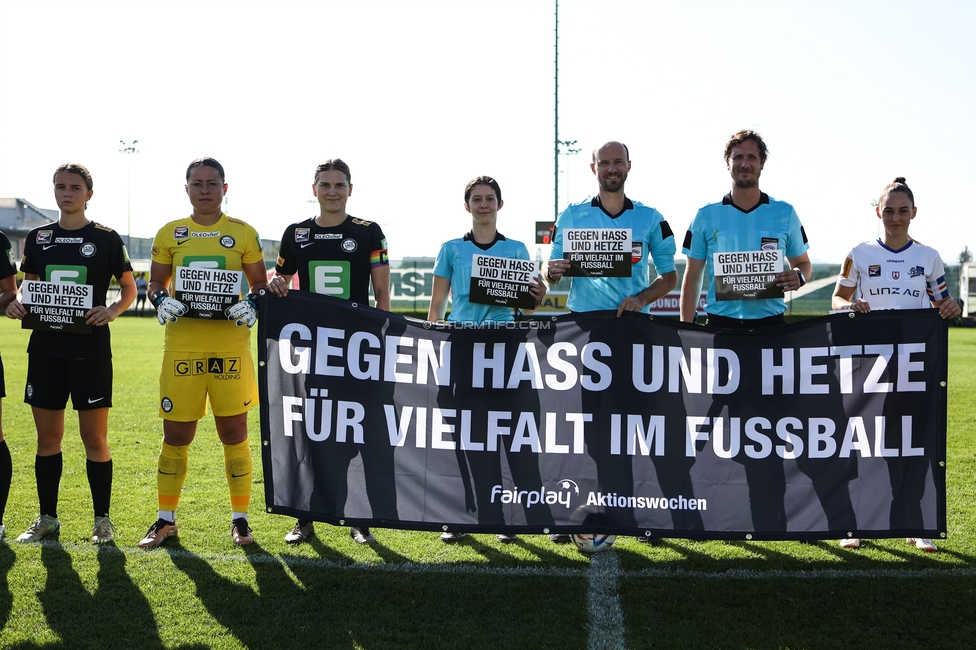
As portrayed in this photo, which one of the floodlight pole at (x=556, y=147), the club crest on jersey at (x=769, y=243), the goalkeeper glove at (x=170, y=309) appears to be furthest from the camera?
the floodlight pole at (x=556, y=147)

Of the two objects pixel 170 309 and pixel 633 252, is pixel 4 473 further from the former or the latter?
pixel 633 252

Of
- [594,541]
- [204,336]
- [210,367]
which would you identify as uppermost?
[204,336]

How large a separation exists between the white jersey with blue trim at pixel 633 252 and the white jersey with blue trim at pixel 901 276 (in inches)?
51.4

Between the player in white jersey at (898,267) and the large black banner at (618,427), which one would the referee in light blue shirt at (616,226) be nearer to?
the large black banner at (618,427)

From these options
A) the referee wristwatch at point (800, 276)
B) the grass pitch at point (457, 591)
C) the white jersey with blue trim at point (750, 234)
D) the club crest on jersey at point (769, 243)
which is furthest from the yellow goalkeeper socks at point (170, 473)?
the referee wristwatch at point (800, 276)

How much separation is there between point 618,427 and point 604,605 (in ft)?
3.04

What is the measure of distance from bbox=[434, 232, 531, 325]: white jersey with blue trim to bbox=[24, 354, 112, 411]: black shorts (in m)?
2.21

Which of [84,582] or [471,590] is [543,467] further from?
[84,582]

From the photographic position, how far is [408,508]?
4207 mm

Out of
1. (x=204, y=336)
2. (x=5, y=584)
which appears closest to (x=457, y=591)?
(x=204, y=336)

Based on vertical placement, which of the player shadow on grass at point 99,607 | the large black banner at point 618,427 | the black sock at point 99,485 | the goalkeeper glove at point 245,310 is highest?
the goalkeeper glove at point 245,310

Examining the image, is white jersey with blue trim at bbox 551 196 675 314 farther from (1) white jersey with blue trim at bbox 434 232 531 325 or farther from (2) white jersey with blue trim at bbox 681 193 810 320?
(1) white jersey with blue trim at bbox 434 232 531 325

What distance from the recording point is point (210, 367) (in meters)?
4.68

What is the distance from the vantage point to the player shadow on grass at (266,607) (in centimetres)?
344
